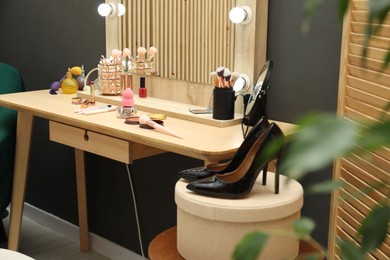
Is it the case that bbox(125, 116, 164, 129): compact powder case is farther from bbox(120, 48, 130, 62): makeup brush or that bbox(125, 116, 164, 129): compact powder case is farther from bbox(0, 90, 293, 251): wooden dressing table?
bbox(120, 48, 130, 62): makeup brush

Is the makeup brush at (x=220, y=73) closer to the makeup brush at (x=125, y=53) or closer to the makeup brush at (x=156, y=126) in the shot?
the makeup brush at (x=156, y=126)

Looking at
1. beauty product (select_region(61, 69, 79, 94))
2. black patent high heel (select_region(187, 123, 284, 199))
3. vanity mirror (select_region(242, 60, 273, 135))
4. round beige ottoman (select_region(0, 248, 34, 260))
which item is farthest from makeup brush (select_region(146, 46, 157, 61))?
round beige ottoman (select_region(0, 248, 34, 260))

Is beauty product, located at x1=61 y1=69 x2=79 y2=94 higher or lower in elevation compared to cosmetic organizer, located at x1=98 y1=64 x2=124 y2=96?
lower

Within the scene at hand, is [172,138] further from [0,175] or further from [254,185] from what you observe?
[0,175]

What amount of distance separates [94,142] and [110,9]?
755mm

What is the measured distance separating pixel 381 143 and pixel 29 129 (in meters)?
2.37

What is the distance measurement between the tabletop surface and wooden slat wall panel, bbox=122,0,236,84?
253 mm

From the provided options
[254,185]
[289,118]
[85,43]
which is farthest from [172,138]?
[85,43]

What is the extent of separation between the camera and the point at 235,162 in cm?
164

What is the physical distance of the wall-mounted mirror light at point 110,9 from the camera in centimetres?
250

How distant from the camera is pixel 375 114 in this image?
1432 millimetres

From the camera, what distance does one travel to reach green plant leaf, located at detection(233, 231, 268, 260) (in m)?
0.29

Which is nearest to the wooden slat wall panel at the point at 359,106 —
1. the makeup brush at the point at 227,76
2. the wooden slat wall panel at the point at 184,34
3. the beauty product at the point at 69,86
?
the makeup brush at the point at 227,76

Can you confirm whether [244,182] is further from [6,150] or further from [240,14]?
[6,150]
